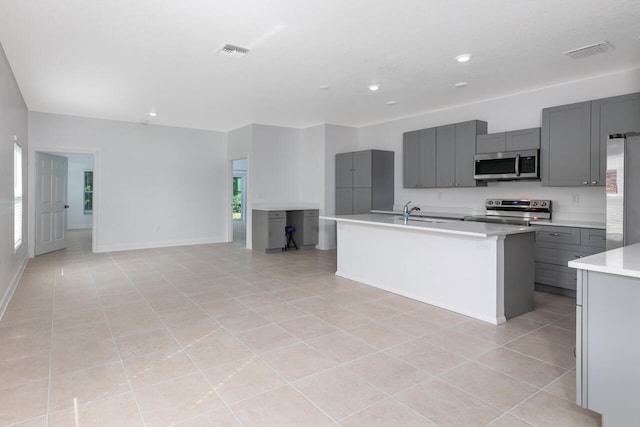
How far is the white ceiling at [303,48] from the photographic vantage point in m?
2.88

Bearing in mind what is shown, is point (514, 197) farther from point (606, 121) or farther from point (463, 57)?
point (463, 57)

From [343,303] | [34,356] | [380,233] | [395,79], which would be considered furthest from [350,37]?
[34,356]

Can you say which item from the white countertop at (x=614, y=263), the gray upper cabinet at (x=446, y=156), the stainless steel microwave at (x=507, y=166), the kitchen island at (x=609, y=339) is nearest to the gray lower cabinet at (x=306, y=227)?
the gray upper cabinet at (x=446, y=156)

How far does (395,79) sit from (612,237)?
2.79 meters

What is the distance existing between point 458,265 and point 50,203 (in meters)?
7.38

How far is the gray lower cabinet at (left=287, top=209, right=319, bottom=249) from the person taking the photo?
7.61m

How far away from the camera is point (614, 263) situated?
1.90m

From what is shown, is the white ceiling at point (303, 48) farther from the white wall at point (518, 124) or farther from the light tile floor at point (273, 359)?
the light tile floor at point (273, 359)

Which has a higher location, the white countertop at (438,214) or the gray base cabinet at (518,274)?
the white countertop at (438,214)

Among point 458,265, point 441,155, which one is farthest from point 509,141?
point 458,265

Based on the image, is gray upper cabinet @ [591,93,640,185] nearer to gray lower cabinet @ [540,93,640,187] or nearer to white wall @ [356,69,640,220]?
gray lower cabinet @ [540,93,640,187]

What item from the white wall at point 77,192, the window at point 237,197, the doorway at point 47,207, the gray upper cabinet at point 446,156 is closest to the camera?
the gray upper cabinet at point 446,156

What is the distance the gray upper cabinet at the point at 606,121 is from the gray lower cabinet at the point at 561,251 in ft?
2.10

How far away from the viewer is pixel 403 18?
9.91ft
